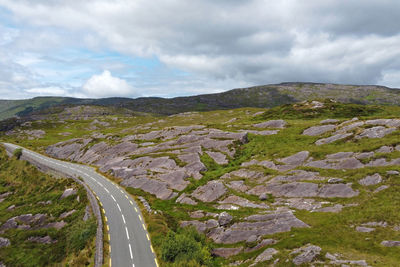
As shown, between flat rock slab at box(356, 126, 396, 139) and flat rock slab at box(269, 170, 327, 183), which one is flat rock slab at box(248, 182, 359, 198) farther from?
flat rock slab at box(356, 126, 396, 139)

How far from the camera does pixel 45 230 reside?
160 feet

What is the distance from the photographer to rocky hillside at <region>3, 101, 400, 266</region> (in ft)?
92.3

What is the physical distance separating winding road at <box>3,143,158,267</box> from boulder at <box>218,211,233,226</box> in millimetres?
11121

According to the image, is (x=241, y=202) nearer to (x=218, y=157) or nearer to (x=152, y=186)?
(x=218, y=157)

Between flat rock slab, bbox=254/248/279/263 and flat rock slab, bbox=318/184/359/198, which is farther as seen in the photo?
flat rock slab, bbox=318/184/359/198

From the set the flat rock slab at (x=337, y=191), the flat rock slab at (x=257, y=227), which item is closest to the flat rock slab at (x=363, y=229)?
the flat rock slab at (x=257, y=227)

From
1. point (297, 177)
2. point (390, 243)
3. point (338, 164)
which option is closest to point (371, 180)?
point (338, 164)

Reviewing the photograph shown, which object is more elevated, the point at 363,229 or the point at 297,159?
the point at 297,159

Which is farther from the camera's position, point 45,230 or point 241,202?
point 45,230

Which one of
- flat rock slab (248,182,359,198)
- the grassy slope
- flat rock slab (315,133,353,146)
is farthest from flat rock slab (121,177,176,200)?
flat rock slab (315,133,353,146)

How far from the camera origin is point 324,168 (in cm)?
4578

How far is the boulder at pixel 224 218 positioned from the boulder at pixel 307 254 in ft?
40.8

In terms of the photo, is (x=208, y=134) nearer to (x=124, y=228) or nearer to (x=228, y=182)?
(x=228, y=182)

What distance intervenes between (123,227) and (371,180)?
4128 cm
